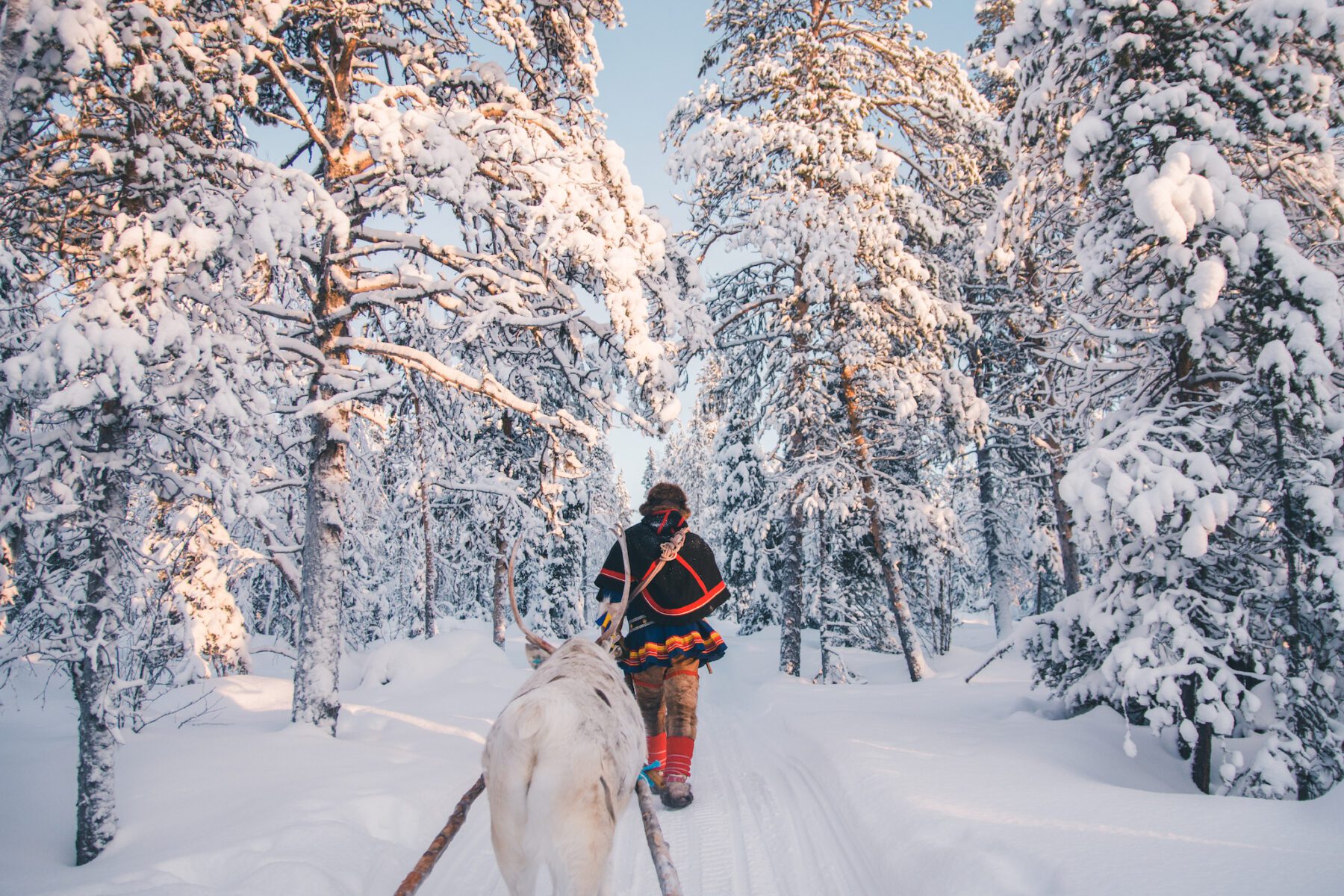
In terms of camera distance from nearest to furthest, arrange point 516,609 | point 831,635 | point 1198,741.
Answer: point 516,609, point 1198,741, point 831,635

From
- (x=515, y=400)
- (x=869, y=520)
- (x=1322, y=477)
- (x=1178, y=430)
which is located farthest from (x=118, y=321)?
(x=869, y=520)

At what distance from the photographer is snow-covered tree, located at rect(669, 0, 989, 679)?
10.4 metres

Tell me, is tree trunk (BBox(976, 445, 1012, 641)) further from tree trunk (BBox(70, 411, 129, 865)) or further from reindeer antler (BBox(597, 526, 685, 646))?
tree trunk (BBox(70, 411, 129, 865))

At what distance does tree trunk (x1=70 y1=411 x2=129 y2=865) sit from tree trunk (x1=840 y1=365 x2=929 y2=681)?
9.76 metres

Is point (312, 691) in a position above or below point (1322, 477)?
below

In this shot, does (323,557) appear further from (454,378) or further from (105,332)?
(105,332)

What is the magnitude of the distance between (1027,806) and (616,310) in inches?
214

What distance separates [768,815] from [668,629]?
1.56 metres

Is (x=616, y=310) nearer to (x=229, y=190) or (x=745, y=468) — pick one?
(x=229, y=190)

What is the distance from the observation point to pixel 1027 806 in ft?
12.5

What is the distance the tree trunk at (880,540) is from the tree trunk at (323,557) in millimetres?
7994

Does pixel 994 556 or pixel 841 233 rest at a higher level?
pixel 841 233

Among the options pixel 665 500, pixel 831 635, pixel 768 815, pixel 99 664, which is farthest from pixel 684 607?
pixel 831 635

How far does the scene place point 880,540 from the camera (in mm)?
11422
